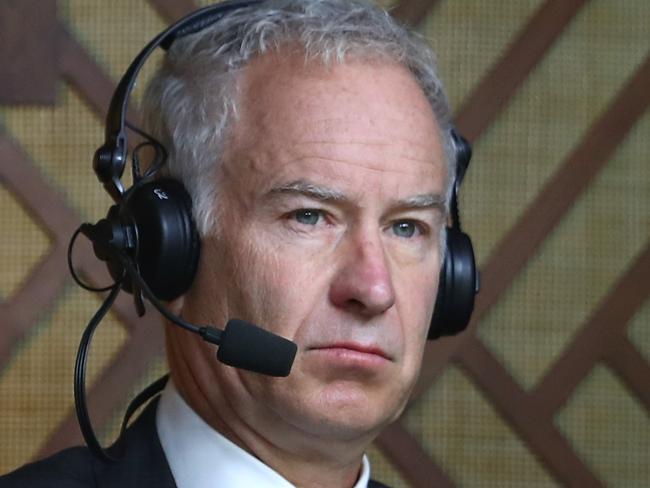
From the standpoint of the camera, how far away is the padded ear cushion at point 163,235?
34.3 inches

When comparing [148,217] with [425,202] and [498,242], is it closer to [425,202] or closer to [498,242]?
[425,202]

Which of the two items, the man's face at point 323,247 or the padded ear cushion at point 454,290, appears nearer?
the man's face at point 323,247

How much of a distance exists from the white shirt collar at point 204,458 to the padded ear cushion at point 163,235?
0.27ft

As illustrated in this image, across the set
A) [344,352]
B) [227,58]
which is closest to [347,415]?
[344,352]

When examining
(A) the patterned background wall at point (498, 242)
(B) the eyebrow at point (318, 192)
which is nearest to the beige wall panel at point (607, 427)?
(A) the patterned background wall at point (498, 242)

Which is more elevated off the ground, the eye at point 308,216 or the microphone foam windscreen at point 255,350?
the eye at point 308,216

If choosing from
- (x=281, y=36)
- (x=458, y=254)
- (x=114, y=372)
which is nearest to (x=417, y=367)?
(x=458, y=254)

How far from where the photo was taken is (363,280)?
848 mm

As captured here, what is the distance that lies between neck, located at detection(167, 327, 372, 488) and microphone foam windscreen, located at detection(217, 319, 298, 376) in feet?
0.23

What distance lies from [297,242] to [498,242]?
0.70 meters

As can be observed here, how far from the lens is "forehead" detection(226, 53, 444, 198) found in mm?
883

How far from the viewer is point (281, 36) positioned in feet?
3.03

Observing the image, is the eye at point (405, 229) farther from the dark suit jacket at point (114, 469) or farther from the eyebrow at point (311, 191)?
the dark suit jacket at point (114, 469)

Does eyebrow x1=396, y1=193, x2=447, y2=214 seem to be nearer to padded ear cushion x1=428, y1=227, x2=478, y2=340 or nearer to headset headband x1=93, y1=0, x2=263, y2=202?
padded ear cushion x1=428, y1=227, x2=478, y2=340
